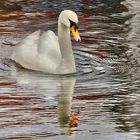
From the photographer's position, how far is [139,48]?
12.7m

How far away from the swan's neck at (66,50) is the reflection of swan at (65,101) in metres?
0.35

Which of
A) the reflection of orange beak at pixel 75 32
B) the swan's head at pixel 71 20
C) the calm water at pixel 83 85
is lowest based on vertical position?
the calm water at pixel 83 85

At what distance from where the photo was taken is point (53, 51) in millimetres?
11570

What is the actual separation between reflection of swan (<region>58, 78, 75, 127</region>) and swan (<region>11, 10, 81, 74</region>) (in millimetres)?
454

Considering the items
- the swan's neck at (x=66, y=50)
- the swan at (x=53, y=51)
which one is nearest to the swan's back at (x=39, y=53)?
the swan at (x=53, y=51)

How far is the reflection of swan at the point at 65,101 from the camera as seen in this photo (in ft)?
28.7

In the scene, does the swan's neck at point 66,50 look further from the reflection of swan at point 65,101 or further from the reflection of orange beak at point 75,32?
the reflection of swan at point 65,101

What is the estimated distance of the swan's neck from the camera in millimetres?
11180

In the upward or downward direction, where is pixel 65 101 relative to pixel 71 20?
downward

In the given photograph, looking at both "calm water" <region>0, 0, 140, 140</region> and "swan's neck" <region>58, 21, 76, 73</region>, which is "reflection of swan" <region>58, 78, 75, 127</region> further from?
"swan's neck" <region>58, 21, 76, 73</region>

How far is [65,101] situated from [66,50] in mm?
1801

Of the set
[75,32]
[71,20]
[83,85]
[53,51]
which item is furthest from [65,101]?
[53,51]

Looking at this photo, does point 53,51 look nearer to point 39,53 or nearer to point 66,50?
point 39,53

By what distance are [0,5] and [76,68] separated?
537 cm
